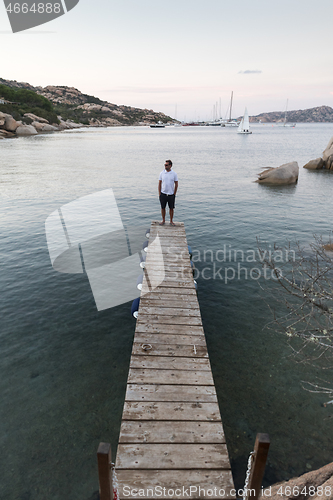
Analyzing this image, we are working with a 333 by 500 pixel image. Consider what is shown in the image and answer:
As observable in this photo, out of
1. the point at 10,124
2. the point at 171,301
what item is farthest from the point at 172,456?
the point at 10,124

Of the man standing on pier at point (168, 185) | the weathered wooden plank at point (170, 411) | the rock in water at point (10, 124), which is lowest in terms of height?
the weathered wooden plank at point (170, 411)

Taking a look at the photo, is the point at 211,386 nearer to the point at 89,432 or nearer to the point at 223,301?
the point at 89,432

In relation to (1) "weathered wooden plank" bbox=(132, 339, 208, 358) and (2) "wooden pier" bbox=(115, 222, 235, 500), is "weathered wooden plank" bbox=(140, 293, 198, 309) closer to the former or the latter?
(2) "wooden pier" bbox=(115, 222, 235, 500)

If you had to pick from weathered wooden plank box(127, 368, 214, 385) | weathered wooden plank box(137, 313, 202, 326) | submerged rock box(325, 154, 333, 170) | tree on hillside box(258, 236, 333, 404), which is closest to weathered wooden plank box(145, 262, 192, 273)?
weathered wooden plank box(137, 313, 202, 326)

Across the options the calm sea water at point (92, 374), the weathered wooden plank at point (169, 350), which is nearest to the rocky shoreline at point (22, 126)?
the calm sea water at point (92, 374)

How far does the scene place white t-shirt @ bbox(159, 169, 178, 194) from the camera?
12553 millimetres

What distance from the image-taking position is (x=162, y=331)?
24.0 ft

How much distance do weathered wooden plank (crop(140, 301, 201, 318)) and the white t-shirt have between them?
6.23 meters

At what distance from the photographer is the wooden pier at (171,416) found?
13.4 ft

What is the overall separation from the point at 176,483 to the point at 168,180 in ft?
35.2

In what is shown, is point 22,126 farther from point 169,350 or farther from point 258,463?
point 258,463

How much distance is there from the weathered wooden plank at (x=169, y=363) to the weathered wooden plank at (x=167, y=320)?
51.1 inches

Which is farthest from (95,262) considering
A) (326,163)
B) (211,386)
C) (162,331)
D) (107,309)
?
(326,163)

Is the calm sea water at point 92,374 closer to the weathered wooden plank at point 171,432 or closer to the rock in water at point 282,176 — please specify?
the weathered wooden plank at point 171,432
